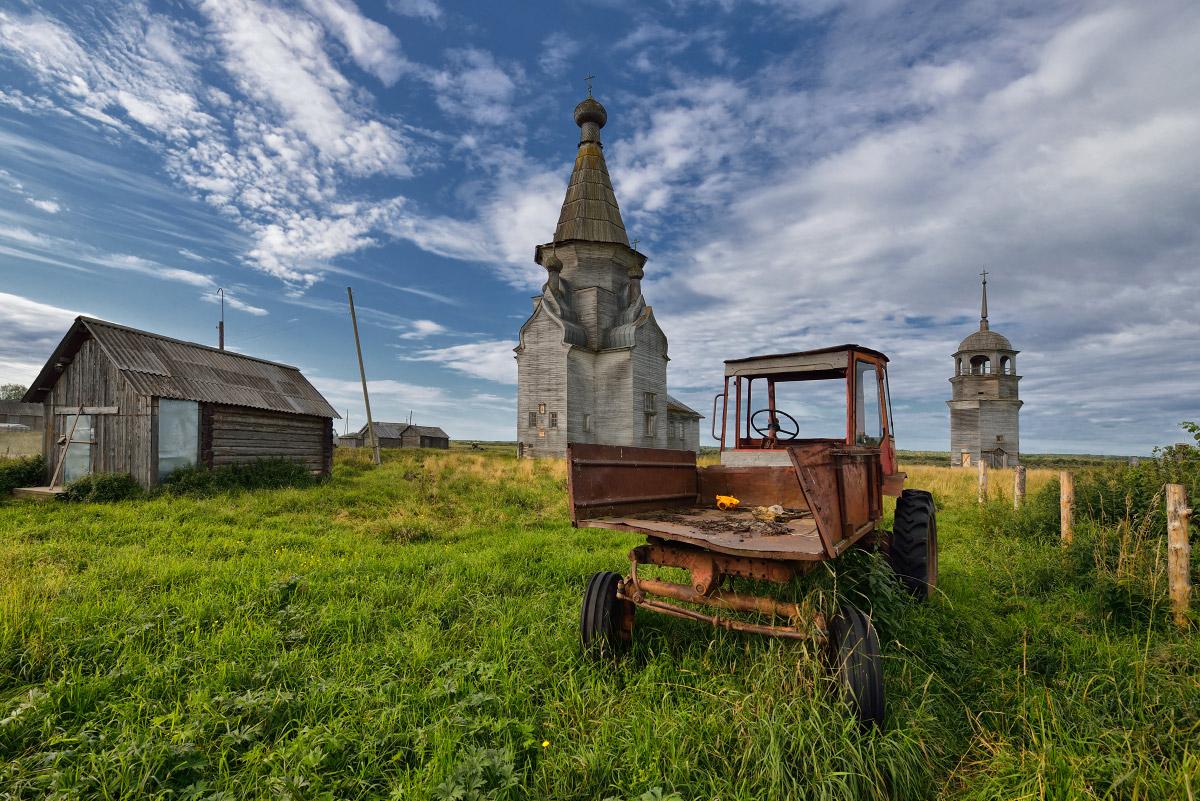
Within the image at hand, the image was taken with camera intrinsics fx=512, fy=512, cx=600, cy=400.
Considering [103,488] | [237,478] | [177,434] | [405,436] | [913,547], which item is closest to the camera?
[913,547]

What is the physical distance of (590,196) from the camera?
29641 mm

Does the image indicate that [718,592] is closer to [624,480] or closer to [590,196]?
[624,480]

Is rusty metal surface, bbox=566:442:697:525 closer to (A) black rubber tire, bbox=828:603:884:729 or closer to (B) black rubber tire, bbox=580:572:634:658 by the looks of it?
(B) black rubber tire, bbox=580:572:634:658

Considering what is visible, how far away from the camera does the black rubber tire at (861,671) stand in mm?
2871

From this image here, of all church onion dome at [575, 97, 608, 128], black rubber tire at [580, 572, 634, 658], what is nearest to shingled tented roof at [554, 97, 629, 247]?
church onion dome at [575, 97, 608, 128]

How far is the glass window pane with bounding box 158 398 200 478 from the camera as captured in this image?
13.5 m

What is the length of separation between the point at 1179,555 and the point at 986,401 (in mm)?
31044

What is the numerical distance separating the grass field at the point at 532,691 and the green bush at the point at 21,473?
32.8 feet

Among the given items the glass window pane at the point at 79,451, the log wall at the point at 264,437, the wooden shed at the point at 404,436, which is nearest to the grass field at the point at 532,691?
the log wall at the point at 264,437

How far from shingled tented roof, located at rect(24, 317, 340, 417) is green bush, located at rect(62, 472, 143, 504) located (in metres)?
2.24

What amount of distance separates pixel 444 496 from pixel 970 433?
31.6 metres

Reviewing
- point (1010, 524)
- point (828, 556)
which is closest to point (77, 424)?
point (828, 556)

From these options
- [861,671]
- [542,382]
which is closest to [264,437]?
[542,382]

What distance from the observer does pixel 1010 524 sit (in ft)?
30.7
